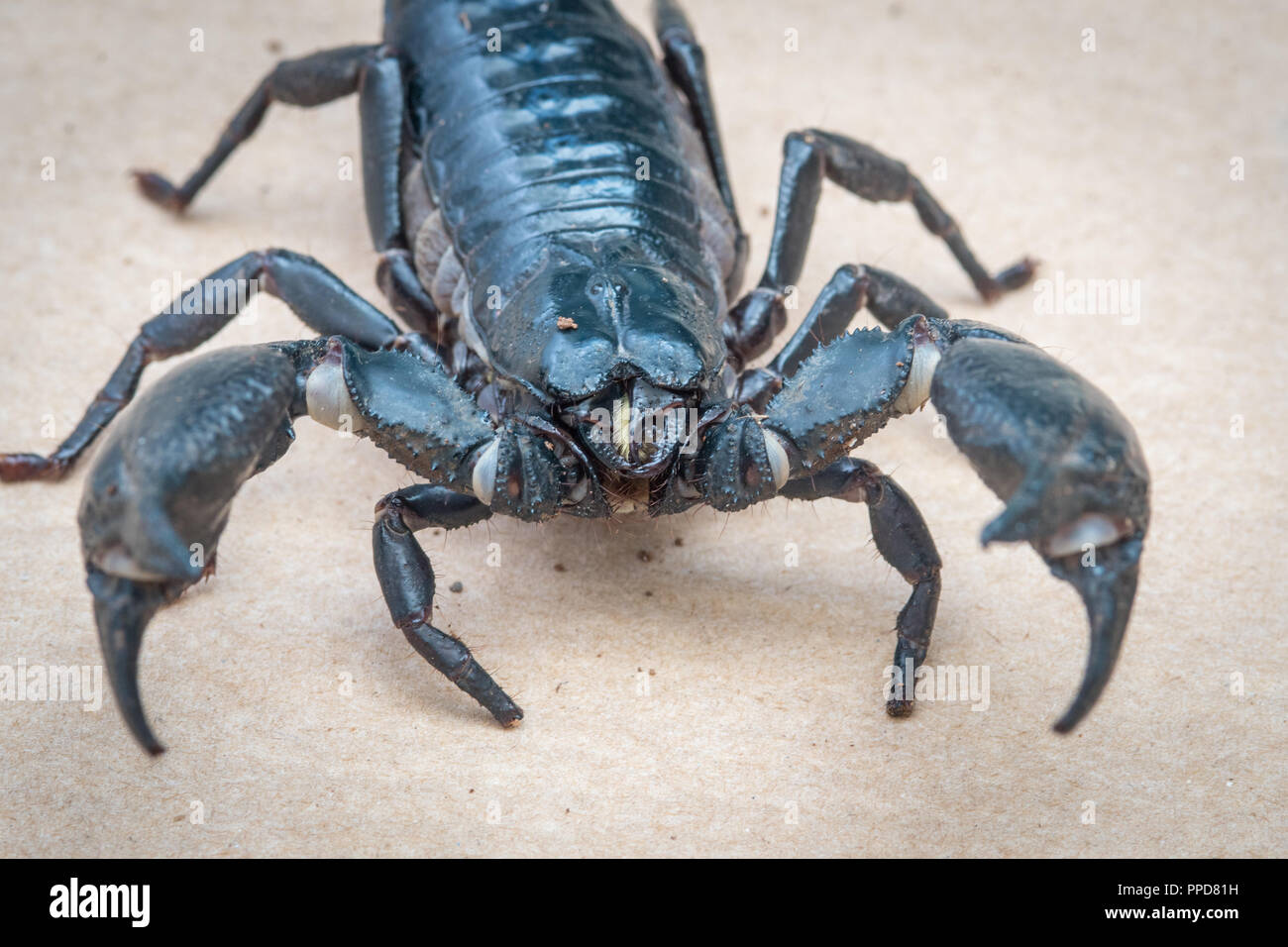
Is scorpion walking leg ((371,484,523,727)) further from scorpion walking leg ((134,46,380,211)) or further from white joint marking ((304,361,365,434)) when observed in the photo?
scorpion walking leg ((134,46,380,211))

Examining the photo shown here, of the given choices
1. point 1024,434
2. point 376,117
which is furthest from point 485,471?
point 376,117

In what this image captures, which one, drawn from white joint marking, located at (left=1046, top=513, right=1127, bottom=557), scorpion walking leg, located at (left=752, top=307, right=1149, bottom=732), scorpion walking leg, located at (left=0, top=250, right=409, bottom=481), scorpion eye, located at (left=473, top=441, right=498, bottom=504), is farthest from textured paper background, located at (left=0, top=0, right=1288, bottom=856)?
white joint marking, located at (left=1046, top=513, right=1127, bottom=557)

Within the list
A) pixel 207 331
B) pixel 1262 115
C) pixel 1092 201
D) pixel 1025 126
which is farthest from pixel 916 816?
pixel 1262 115

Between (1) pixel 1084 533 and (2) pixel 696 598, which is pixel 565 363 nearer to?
(2) pixel 696 598

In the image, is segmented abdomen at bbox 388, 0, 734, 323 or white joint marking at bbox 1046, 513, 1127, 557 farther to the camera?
segmented abdomen at bbox 388, 0, 734, 323

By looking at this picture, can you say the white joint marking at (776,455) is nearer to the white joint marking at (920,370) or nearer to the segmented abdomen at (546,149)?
the white joint marking at (920,370)

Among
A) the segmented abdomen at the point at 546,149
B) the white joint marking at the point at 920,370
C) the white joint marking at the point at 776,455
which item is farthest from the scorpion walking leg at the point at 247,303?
the white joint marking at the point at 920,370

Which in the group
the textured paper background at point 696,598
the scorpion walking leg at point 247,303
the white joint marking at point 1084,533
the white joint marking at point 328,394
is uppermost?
the white joint marking at point 1084,533
